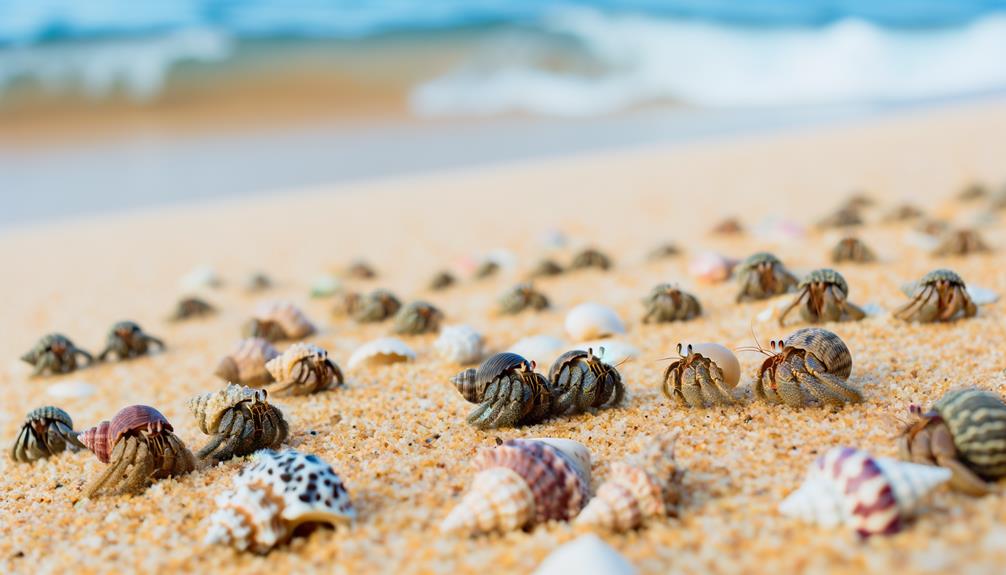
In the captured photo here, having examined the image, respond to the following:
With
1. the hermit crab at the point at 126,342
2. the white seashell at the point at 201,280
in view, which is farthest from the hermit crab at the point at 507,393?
the white seashell at the point at 201,280

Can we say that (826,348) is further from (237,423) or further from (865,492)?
(237,423)

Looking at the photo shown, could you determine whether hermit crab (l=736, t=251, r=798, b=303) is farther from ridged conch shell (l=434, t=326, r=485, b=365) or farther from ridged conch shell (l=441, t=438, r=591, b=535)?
ridged conch shell (l=441, t=438, r=591, b=535)

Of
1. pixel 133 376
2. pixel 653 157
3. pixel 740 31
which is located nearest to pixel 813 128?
pixel 653 157

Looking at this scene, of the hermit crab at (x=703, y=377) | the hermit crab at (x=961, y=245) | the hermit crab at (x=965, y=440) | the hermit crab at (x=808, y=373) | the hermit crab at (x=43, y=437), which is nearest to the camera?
the hermit crab at (x=965, y=440)

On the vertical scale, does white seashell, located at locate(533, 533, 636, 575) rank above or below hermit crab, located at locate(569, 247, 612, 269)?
A: below

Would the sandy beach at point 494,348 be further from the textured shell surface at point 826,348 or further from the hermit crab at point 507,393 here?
the textured shell surface at point 826,348

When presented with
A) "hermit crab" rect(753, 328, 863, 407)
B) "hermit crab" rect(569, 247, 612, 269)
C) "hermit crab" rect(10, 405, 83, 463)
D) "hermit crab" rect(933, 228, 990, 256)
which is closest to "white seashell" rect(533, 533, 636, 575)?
"hermit crab" rect(753, 328, 863, 407)

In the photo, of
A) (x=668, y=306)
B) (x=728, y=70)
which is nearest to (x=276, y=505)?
(x=668, y=306)
